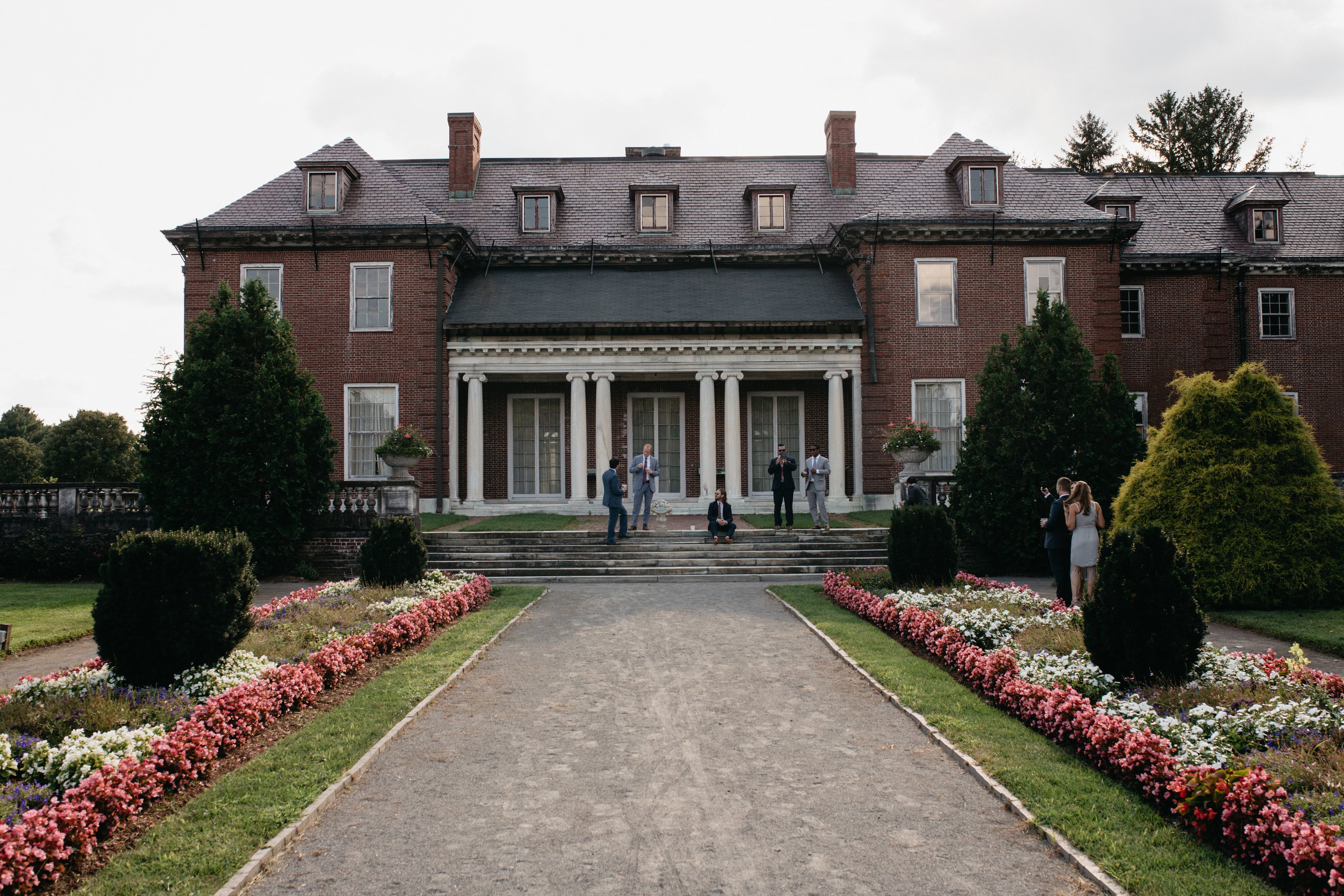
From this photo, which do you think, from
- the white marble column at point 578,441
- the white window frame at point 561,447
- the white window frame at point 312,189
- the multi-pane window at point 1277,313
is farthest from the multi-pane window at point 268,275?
the multi-pane window at point 1277,313

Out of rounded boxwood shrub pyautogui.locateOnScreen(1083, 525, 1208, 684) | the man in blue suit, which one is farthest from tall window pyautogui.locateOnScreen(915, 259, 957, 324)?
rounded boxwood shrub pyautogui.locateOnScreen(1083, 525, 1208, 684)

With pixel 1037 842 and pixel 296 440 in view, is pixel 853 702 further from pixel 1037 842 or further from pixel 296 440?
pixel 296 440

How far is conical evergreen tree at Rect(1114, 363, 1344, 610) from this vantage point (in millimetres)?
12586

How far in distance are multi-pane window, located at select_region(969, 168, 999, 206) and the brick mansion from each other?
2.4 inches

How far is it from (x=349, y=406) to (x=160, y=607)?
17757 millimetres

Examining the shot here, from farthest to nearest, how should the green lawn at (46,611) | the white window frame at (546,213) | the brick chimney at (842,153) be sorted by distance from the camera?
the brick chimney at (842,153) → the white window frame at (546,213) → the green lawn at (46,611)

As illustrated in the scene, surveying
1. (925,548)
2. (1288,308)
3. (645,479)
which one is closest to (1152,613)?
(925,548)

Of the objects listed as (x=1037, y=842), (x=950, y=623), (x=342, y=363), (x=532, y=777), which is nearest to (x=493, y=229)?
(x=342, y=363)

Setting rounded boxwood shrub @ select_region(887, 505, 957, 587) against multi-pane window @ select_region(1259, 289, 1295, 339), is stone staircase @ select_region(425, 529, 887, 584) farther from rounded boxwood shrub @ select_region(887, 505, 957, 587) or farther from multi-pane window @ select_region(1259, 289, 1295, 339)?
multi-pane window @ select_region(1259, 289, 1295, 339)

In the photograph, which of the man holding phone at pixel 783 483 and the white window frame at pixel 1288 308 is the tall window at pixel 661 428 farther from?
the white window frame at pixel 1288 308

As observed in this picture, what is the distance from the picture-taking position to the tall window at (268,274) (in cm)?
2425

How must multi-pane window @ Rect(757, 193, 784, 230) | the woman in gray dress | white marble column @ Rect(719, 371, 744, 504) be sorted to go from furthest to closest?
multi-pane window @ Rect(757, 193, 784, 230) → white marble column @ Rect(719, 371, 744, 504) → the woman in gray dress

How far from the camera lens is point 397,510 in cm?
1800

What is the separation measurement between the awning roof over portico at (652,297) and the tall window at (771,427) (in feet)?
9.66
